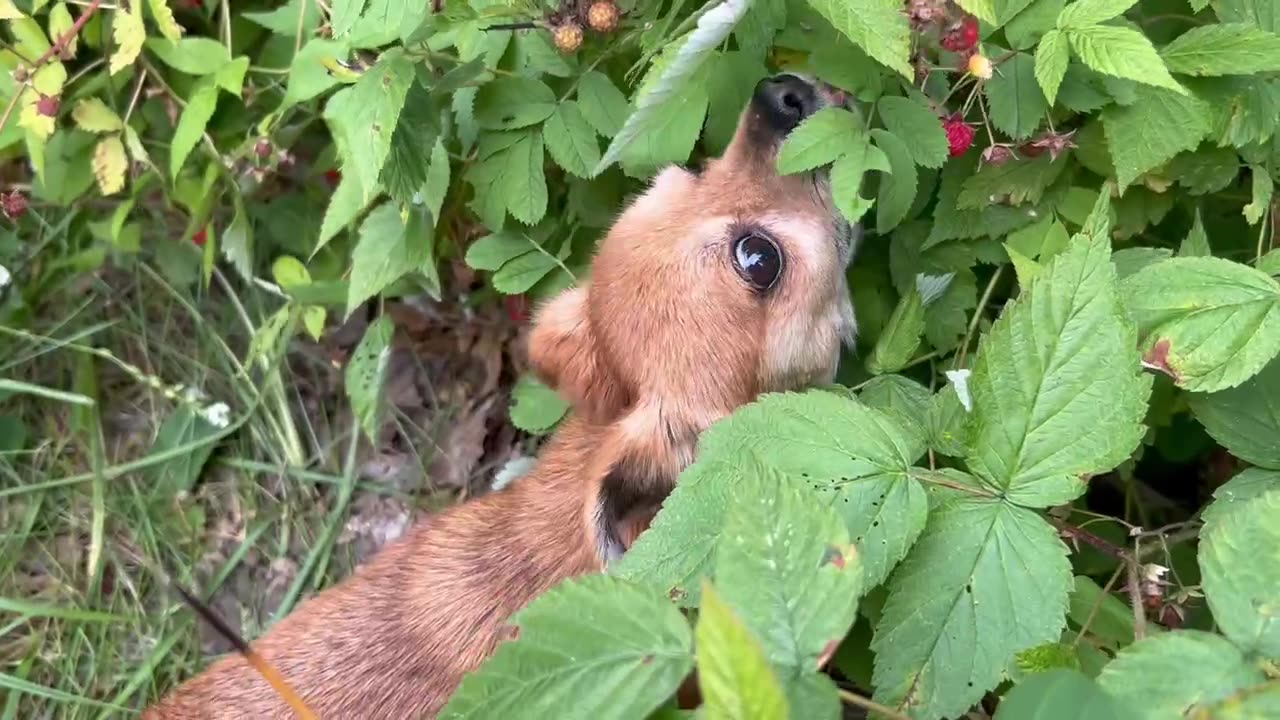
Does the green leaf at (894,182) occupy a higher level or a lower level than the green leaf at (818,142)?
lower

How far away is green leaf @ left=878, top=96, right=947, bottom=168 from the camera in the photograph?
1.92m

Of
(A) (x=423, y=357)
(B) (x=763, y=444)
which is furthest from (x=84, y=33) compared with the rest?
(B) (x=763, y=444)

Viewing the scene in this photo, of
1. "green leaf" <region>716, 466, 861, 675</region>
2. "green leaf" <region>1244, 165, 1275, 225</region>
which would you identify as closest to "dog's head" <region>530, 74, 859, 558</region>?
"green leaf" <region>1244, 165, 1275, 225</region>

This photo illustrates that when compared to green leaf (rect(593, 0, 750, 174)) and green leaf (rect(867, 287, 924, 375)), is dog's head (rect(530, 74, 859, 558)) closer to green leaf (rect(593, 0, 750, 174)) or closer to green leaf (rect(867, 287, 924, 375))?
green leaf (rect(867, 287, 924, 375))

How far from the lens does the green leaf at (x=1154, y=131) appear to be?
181 centimetres

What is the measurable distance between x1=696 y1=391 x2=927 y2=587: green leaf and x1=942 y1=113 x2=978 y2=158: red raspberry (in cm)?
69

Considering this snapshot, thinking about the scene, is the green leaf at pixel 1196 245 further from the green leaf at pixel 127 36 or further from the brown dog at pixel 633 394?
the green leaf at pixel 127 36

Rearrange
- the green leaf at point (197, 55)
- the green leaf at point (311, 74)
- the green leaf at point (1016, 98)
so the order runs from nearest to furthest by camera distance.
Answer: the green leaf at point (1016, 98)
the green leaf at point (311, 74)
the green leaf at point (197, 55)

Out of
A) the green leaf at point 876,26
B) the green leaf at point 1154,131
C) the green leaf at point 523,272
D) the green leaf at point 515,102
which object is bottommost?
the green leaf at point 523,272

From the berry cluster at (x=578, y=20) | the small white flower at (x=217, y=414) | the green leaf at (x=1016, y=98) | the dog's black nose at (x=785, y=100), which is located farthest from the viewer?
the small white flower at (x=217, y=414)

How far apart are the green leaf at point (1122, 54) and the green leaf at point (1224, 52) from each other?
13 centimetres

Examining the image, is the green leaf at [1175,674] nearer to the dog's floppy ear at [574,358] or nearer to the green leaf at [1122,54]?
the green leaf at [1122,54]

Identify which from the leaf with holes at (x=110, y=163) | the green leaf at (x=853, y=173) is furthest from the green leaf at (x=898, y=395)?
the leaf with holes at (x=110, y=163)

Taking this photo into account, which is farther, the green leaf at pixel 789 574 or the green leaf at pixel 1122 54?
the green leaf at pixel 1122 54
